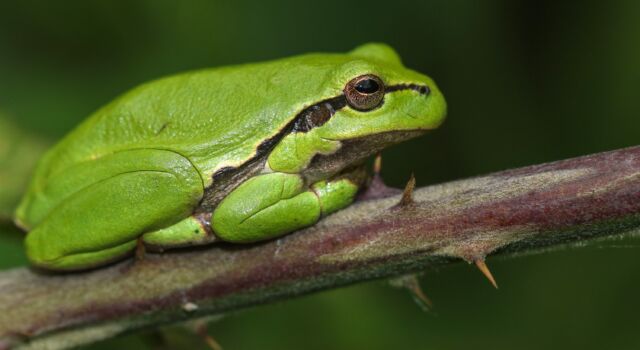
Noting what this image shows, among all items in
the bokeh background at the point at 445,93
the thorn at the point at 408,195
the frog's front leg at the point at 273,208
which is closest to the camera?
the thorn at the point at 408,195

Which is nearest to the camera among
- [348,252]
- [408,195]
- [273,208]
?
[408,195]

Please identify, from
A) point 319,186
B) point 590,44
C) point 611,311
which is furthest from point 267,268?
point 590,44

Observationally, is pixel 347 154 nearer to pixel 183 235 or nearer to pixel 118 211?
pixel 183 235

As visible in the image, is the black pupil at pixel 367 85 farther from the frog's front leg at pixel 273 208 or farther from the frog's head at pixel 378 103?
the frog's front leg at pixel 273 208

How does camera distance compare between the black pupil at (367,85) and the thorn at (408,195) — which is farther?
the black pupil at (367,85)

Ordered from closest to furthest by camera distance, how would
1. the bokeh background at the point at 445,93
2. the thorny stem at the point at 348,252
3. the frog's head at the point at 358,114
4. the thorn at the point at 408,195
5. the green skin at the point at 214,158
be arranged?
the thorny stem at the point at 348,252
the thorn at the point at 408,195
the green skin at the point at 214,158
the frog's head at the point at 358,114
the bokeh background at the point at 445,93

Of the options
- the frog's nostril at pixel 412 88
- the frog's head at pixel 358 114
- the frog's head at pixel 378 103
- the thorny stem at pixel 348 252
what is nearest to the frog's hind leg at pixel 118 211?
the thorny stem at pixel 348 252

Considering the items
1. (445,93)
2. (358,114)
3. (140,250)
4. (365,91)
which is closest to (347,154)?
(358,114)

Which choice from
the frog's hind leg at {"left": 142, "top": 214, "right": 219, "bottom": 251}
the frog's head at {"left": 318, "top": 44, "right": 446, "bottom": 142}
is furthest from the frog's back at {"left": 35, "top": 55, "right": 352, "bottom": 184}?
the frog's hind leg at {"left": 142, "top": 214, "right": 219, "bottom": 251}
